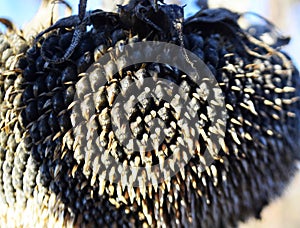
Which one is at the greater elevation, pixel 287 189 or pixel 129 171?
pixel 129 171

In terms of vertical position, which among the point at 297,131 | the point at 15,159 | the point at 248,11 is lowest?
the point at 297,131

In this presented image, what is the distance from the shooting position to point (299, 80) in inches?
38.5

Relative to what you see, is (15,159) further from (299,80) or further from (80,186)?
(299,80)

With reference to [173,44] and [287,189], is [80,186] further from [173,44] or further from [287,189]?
[287,189]

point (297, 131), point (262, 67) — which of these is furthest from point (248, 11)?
point (297, 131)

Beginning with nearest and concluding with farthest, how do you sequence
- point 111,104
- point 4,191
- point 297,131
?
1. point 111,104
2. point 4,191
3. point 297,131

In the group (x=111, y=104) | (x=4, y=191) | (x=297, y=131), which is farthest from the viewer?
(x=297, y=131)

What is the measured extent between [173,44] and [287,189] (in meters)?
0.43

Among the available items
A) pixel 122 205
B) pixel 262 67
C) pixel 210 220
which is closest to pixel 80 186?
pixel 122 205

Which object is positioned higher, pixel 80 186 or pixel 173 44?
pixel 173 44

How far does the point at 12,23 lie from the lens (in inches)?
36.3

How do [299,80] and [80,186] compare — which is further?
[299,80]

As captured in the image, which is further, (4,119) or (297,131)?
(297,131)

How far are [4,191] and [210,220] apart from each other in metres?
0.35
